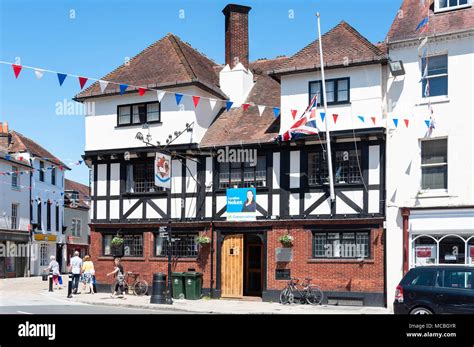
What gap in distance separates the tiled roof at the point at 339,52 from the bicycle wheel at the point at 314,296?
7802 millimetres

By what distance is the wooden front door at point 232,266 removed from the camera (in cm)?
2286

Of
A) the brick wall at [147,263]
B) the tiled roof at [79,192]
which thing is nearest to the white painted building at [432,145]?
the brick wall at [147,263]

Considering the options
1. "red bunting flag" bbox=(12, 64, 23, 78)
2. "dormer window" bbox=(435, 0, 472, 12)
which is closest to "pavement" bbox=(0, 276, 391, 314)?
"red bunting flag" bbox=(12, 64, 23, 78)

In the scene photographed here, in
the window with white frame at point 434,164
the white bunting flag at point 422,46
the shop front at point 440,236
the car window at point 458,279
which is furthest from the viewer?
the window with white frame at point 434,164

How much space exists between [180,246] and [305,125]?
7.11 m

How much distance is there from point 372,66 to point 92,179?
12375 millimetres

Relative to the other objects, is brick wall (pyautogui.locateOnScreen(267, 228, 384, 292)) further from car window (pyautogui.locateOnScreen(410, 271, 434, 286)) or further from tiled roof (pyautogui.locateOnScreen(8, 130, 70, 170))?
tiled roof (pyautogui.locateOnScreen(8, 130, 70, 170))

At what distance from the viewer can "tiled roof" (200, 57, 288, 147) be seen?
23.2 metres

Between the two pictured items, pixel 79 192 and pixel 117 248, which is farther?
pixel 79 192

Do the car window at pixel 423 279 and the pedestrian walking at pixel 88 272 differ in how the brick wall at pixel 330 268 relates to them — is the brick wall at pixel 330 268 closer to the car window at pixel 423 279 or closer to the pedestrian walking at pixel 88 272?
the car window at pixel 423 279

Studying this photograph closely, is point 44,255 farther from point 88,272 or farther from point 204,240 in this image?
point 204,240

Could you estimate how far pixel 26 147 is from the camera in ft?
152

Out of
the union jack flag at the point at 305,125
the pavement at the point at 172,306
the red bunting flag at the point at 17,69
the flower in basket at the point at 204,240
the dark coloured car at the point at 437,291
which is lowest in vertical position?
the pavement at the point at 172,306

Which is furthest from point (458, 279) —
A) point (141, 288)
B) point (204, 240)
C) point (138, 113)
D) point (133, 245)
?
point (138, 113)
